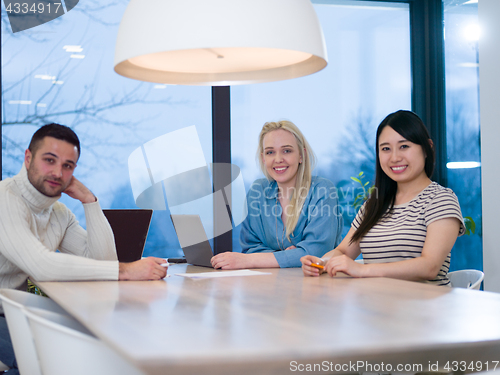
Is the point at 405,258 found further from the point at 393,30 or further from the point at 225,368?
the point at 393,30

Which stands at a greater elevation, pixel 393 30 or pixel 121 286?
pixel 393 30

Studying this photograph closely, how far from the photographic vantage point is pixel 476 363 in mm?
1016

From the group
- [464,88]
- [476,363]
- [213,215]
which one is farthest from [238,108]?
[476,363]

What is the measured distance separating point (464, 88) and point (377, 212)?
2.44m

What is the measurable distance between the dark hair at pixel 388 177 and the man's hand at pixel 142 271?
3.11 ft

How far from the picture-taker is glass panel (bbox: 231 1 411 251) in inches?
163

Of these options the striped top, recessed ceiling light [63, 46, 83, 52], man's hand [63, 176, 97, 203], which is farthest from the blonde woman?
recessed ceiling light [63, 46, 83, 52]

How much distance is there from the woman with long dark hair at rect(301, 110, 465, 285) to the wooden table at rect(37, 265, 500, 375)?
35 cm

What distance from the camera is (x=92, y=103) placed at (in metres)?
3.89

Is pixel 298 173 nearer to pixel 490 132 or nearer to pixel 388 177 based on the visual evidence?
pixel 388 177

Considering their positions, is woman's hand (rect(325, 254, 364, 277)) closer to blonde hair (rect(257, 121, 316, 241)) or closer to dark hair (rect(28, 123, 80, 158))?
blonde hair (rect(257, 121, 316, 241))

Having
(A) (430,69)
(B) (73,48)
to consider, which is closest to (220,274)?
(B) (73,48)

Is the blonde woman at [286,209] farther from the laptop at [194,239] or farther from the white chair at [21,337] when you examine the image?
the white chair at [21,337]

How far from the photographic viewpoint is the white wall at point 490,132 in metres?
3.71
